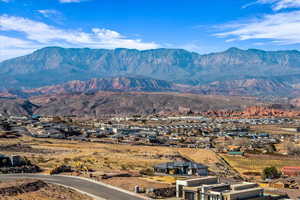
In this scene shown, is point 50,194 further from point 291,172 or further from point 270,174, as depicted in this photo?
point 291,172

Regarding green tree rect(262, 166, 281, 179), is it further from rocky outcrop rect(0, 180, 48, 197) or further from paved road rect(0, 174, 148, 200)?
rocky outcrop rect(0, 180, 48, 197)

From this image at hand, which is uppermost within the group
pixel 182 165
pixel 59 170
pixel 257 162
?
pixel 59 170

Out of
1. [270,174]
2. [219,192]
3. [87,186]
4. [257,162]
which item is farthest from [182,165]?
[257,162]

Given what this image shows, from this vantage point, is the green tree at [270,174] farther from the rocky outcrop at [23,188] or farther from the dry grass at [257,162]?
the rocky outcrop at [23,188]

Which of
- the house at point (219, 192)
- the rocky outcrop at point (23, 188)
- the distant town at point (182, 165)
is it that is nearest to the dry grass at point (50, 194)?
the rocky outcrop at point (23, 188)

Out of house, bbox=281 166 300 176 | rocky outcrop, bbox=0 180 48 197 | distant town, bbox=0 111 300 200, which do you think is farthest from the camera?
house, bbox=281 166 300 176

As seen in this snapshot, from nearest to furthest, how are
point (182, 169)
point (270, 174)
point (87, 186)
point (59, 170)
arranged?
point (87, 186) < point (59, 170) < point (182, 169) < point (270, 174)

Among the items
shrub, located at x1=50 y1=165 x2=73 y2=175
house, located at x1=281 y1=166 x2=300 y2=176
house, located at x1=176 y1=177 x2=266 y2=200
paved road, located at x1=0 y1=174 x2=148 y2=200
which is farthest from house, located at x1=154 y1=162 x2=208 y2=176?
house, located at x1=281 y1=166 x2=300 y2=176

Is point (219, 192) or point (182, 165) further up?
point (219, 192)
